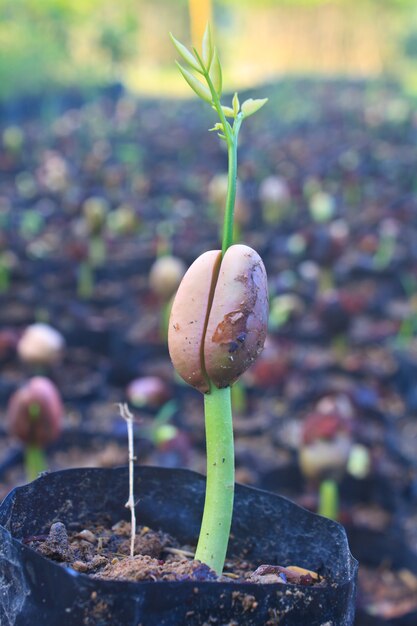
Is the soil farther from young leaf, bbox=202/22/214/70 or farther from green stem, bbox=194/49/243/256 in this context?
young leaf, bbox=202/22/214/70

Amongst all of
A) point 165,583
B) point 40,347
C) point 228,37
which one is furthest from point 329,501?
point 228,37

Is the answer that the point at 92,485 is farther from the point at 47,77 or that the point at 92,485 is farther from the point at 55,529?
the point at 47,77

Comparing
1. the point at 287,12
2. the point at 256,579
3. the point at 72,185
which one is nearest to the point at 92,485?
the point at 256,579

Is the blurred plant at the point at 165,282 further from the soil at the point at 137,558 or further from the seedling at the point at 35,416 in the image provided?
the soil at the point at 137,558

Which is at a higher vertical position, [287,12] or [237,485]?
[287,12]

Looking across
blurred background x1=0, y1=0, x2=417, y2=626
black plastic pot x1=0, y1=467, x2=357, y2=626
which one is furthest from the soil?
blurred background x1=0, y1=0, x2=417, y2=626

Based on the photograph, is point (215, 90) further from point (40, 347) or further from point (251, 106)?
point (40, 347)

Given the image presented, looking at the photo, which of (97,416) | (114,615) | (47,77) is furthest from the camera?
(47,77)
